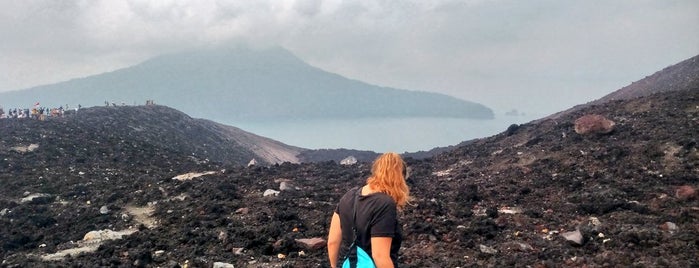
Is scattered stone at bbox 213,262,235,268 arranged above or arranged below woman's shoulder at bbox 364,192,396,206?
below

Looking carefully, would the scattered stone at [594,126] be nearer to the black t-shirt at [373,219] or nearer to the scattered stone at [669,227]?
the scattered stone at [669,227]

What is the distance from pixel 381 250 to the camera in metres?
4.78

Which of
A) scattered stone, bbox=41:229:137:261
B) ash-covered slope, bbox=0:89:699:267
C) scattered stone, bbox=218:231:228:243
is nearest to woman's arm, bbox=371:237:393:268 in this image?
ash-covered slope, bbox=0:89:699:267

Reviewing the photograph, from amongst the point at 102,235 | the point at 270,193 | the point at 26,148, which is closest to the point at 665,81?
the point at 270,193

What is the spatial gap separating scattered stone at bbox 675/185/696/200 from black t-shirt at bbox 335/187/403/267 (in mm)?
8639

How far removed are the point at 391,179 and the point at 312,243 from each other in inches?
200

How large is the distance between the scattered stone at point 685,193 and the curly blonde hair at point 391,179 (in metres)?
8.59

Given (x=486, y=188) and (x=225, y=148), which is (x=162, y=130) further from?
(x=486, y=188)

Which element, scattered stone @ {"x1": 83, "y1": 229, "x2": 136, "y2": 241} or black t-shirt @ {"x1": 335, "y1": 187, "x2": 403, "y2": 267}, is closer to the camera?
black t-shirt @ {"x1": 335, "y1": 187, "x2": 403, "y2": 267}

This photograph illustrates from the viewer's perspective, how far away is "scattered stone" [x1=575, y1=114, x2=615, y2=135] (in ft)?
58.4

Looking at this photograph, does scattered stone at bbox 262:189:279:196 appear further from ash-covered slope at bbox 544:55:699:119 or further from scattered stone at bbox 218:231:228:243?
ash-covered slope at bbox 544:55:699:119

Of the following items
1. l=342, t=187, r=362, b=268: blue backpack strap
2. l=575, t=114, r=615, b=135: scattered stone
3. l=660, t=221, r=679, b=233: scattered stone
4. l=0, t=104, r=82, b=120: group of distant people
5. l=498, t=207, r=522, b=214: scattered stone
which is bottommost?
l=660, t=221, r=679, b=233: scattered stone

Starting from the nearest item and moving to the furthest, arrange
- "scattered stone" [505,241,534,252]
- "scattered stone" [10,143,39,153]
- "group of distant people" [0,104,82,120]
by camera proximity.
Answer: "scattered stone" [505,241,534,252], "scattered stone" [10,143,39,153], "group of distant people" [0,104,82,120]

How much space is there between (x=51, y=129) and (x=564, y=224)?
90.4 ft
